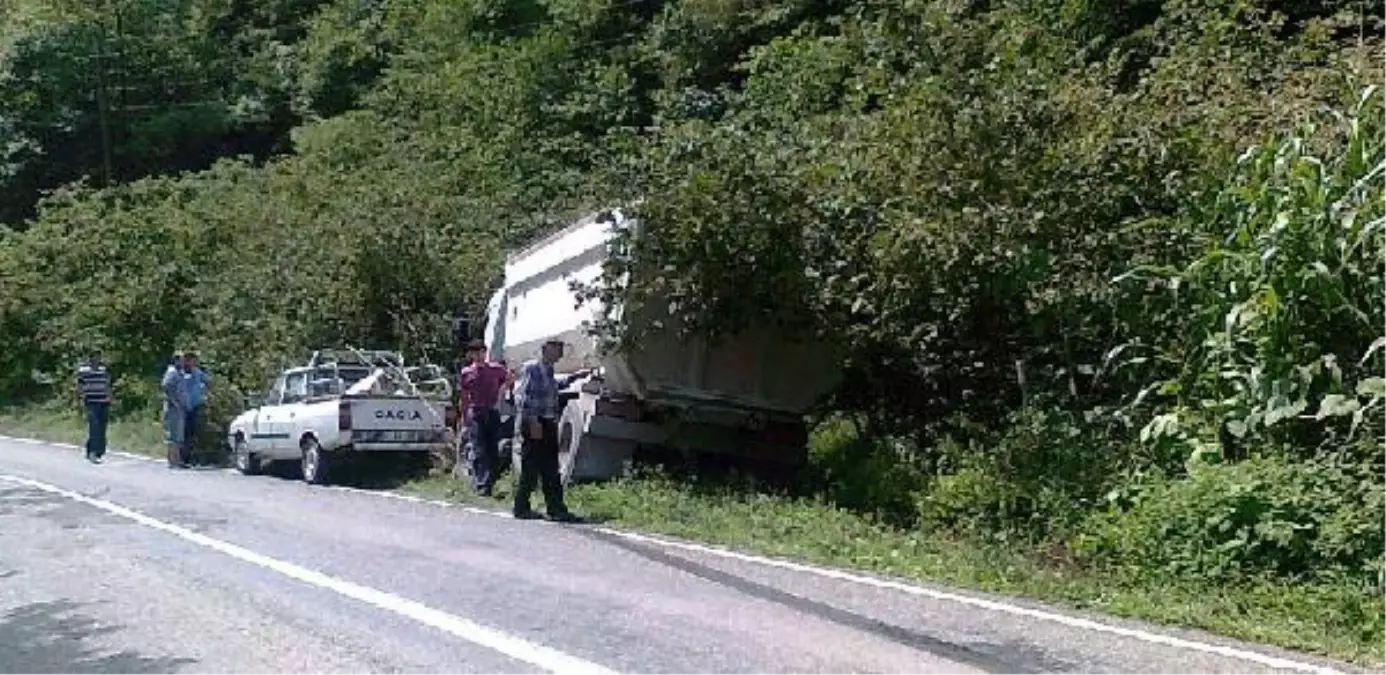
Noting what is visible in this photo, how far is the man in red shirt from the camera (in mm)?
15445

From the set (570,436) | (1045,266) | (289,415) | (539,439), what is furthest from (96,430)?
(1045,266)

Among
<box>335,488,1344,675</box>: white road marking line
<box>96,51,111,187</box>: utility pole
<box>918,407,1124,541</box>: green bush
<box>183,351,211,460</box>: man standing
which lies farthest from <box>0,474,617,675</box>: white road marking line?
<box>96,51,111,187</box>: utility pole

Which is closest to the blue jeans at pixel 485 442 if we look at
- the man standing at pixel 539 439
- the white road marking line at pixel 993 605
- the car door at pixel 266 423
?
the man standing at pixel 539 439

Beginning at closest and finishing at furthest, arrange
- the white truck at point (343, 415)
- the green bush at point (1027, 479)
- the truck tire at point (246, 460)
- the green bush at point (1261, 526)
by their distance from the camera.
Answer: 1. the green bush at point (1261, 526)
2. the green bush at point (1027, 479)
3. the white truck at point (343, 415)
4. the truck tire at point (246, 460)

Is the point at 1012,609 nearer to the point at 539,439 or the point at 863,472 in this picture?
the point at 863,472

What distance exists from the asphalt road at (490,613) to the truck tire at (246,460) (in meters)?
8.30

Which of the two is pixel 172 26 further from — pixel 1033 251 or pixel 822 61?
pixel 1033 251

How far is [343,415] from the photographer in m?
17.9

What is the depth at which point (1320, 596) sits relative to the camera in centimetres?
848

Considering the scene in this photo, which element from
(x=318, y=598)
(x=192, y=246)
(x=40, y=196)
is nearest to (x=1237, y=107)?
(x=318, y=598)

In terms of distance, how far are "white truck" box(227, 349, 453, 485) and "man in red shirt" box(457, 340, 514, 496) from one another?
257cm

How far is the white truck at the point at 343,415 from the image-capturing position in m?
18.0

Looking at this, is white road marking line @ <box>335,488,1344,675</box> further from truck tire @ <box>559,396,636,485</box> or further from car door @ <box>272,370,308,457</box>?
car door @ <box>272,370,308,457</box>

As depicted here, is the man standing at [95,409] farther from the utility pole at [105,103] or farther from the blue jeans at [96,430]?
the utility pole at [105,103]
